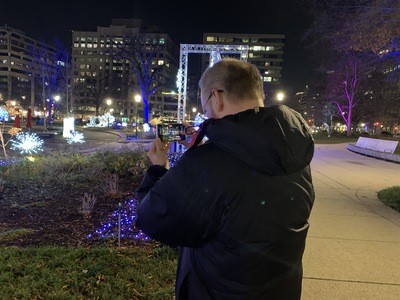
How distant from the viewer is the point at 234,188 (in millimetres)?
1255

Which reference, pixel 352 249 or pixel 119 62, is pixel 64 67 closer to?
pixel 352 249

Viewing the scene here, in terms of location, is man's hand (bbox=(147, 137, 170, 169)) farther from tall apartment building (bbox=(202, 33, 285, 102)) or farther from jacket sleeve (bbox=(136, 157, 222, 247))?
tall apartment building (bbox=(202, 33, 285, 102))

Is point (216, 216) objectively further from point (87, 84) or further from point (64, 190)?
point (87, 84)

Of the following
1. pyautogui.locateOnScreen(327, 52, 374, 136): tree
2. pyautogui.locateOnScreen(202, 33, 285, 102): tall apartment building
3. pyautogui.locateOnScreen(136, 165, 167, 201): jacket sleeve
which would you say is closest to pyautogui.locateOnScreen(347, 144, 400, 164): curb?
pyautogui.locateOnScreen(136, 165, 167, 201): jacket sleeve

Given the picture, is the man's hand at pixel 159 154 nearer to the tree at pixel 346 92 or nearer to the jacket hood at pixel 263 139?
the jacket hood at pixel 263 139

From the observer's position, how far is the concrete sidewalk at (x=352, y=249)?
11.5 feet

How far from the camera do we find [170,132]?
6.16ft

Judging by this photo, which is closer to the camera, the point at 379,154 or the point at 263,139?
the point at 263,139

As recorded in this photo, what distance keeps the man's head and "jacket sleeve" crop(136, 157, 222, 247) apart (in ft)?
1.17

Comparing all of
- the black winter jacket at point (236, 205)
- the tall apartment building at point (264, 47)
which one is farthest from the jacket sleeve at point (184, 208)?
the tall apartment building at point (264, 47)

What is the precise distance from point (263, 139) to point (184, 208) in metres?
0.40

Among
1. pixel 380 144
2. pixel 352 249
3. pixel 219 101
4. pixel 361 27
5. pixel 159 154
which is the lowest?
pixel 352 249

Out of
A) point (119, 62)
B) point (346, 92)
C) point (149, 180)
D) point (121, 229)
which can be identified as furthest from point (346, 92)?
point (119, 62)

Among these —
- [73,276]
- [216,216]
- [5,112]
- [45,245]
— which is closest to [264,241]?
[216,216]
